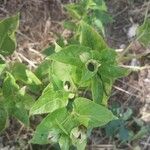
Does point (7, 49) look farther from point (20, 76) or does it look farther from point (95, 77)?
point (95, 77)

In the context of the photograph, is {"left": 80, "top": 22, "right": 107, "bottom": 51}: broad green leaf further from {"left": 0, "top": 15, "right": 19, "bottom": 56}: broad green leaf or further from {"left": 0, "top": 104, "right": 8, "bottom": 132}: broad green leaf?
{"left": 0, "top": 104, "right": 8, "bottom": 132}: broad green leaf

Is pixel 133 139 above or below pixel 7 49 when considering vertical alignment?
below

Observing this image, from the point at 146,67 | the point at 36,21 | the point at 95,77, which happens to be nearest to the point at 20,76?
the point at 95,77

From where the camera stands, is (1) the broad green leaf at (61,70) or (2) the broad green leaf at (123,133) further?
(2) the broad green leaf at (123,133)

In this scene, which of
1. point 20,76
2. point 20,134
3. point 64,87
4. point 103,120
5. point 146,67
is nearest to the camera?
point 103,120

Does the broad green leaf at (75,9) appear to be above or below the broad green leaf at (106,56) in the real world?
above

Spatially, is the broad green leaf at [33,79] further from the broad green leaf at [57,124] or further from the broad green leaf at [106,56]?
the broad green leaf at [106,56]

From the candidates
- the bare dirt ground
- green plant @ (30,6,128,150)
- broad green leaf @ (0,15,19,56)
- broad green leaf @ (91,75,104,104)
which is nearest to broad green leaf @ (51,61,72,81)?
green plant @ (30,6,128,150)

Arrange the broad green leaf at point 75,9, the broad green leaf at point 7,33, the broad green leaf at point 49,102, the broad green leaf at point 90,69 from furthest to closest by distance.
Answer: the broad green leaf at point 75,9, the broad green leaf at point 7,33, the broad green leaf at point 49,102, the broad green leaf at point 90,69

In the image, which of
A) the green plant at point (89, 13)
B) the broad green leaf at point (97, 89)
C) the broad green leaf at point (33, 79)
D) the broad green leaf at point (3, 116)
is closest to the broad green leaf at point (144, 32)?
the green plant at point (89, 13)
